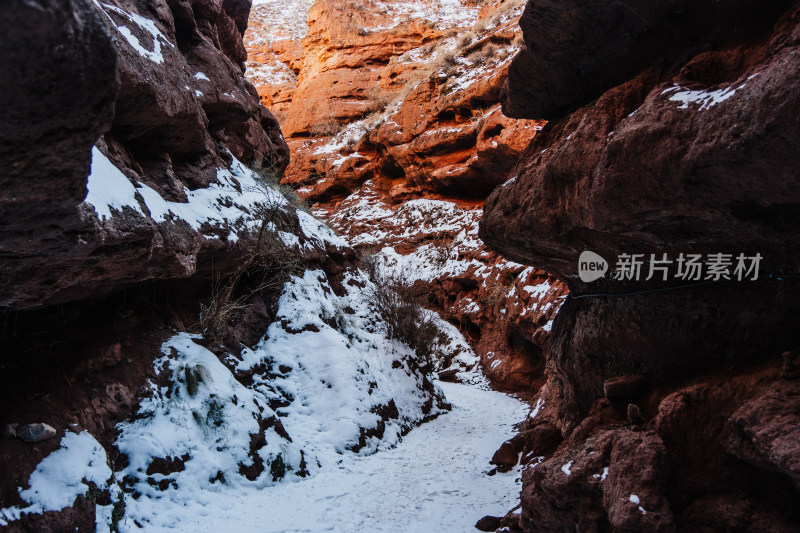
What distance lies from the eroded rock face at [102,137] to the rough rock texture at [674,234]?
2998 millimetres

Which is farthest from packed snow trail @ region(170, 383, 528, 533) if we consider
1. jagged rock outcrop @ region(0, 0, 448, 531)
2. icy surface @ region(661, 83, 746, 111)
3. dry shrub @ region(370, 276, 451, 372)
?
icy surface @ region(661, 83, 746, 111)

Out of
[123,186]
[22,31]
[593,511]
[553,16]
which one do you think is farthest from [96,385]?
[553,16]

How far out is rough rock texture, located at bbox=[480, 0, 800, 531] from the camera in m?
2.46

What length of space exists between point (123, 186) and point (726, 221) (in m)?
5.02

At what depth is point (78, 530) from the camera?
3.79 meters

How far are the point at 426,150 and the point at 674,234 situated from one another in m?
18.6

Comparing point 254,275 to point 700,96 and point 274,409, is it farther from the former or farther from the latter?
point 700,96

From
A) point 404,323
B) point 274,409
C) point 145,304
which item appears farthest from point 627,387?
point 404,323

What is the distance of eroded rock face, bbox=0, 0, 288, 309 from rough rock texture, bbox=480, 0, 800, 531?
3.00 m

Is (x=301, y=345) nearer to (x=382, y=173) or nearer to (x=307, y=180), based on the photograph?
(x=382, y=173)

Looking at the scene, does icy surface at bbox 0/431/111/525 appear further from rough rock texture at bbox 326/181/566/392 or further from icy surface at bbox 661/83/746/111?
rough rock texture at bbox 326/181/566/392

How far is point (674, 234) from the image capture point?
3387 millimetres

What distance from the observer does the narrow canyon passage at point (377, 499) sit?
469 centimetres

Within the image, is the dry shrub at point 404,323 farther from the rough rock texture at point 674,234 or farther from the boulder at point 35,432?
the boulder at point 35,432
